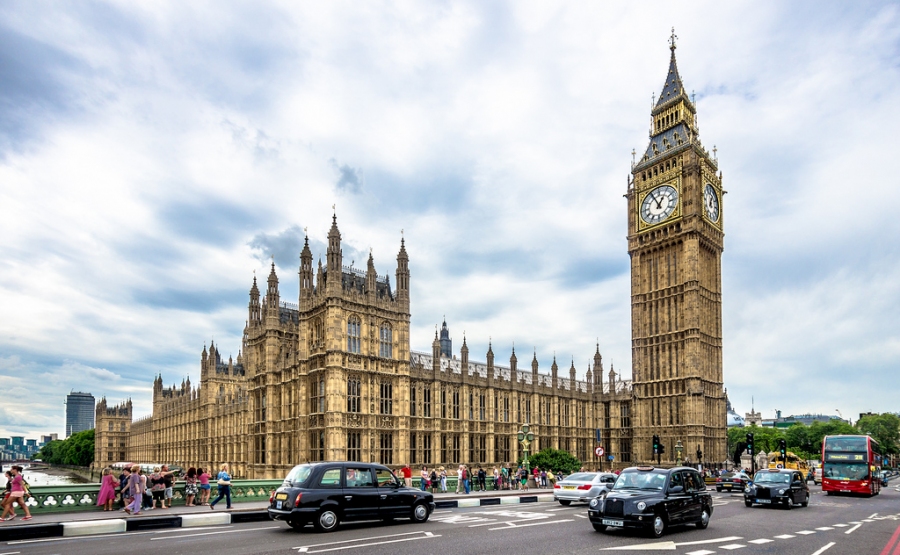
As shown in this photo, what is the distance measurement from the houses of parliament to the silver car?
23.5 m

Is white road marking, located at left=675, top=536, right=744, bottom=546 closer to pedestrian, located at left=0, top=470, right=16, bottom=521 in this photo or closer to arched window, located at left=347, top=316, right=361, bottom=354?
pedestrian, located at left=0, top=470, right=16, bottom=521

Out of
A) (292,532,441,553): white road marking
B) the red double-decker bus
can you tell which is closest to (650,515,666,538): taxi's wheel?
(292,532,441,553): white road marking

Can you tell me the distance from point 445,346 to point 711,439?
46.5m

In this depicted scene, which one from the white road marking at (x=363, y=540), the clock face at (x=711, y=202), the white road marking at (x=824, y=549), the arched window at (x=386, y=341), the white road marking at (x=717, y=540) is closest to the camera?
the white road marking at (x=363, y=540)

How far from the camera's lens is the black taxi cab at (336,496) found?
18844 millimetres

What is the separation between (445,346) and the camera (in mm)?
106812

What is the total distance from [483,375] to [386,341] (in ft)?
Answer: 63.1

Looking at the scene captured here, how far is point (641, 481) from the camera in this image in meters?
19.9

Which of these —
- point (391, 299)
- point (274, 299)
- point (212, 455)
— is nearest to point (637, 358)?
point (391, 299)

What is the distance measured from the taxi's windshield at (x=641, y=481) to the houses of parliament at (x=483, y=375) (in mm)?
32850

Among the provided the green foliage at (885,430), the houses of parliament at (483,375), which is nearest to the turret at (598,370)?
the houses of parliament at (483,375)

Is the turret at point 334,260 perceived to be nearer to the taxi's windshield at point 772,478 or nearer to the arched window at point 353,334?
the arched window at point 353,334

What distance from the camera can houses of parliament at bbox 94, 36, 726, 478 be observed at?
53.0 m

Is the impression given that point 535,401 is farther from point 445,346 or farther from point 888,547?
point 888,547
